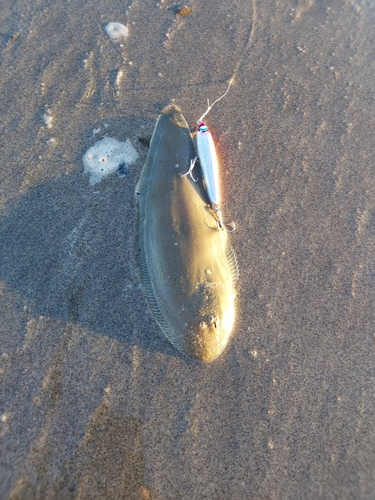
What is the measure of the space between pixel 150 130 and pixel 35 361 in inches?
107

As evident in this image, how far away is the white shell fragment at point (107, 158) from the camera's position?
4062 mm

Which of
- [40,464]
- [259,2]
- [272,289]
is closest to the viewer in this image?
[40,464]

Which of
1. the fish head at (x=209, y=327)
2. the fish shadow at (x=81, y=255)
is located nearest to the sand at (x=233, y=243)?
the fish shadow at (x=81, y=255)

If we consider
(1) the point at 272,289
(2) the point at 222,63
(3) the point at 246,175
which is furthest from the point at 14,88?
(1) the point at 272,289

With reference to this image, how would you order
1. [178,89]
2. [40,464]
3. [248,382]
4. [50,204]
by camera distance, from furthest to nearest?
[178,89], [50,204], [248,382], [40,464]

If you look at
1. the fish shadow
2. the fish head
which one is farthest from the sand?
the fish head

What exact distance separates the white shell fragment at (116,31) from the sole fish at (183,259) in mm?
2036

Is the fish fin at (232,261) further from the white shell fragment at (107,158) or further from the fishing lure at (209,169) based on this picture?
the white shell fragment at (107,158)

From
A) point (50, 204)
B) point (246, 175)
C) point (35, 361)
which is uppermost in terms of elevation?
point (246, 175)

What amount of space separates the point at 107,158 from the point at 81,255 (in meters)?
1.16

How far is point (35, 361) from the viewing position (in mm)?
3324

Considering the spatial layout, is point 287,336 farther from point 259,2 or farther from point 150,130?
point 259,2

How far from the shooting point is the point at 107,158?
4133 mm

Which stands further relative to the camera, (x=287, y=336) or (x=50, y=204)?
(x=50, y=204)
